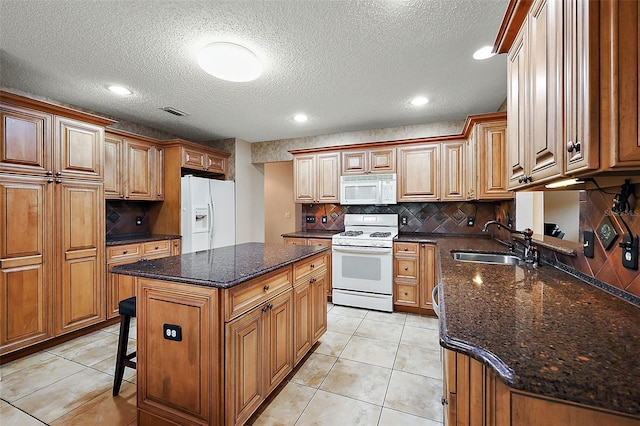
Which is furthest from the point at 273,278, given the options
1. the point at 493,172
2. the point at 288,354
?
the point at 493,172

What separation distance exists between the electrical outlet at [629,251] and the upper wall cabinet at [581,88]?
0.40 meters

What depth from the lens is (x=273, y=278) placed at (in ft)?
6.09

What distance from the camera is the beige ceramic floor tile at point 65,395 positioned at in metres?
1.78

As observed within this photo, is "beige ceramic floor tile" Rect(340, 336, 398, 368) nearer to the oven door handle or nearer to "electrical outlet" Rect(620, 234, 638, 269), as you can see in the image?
the oven door handle

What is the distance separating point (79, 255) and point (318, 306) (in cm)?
238

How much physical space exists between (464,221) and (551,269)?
213 cm

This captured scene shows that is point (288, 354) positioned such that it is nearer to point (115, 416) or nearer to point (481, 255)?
point (115, 416)

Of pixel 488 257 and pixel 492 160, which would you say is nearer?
pixel 488 257

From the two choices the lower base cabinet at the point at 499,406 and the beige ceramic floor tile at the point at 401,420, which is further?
the beige ceramic floor tile at the point at 401,420

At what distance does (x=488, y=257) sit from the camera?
7.82 ft

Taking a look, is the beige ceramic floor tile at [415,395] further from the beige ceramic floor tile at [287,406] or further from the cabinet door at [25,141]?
the cabinet door at [25,141]

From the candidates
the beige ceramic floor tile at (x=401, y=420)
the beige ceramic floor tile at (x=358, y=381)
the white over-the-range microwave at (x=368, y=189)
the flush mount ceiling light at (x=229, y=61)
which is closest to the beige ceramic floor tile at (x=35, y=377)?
the beige ceramic floor tile at (x=358, y=381)

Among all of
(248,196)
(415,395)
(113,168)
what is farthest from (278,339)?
(248,196)

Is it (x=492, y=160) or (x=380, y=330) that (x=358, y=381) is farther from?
(x=492, y=160)
